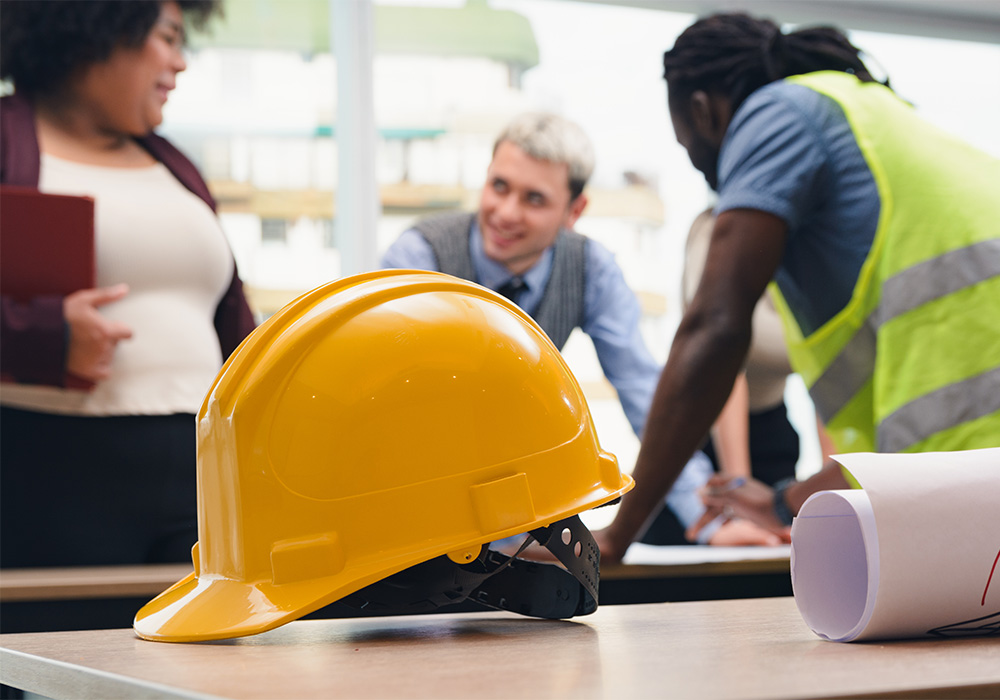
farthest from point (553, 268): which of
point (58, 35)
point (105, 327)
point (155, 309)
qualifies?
point (58, 35)

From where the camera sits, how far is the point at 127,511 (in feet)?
7.29

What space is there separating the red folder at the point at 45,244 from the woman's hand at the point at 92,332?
0.03 m

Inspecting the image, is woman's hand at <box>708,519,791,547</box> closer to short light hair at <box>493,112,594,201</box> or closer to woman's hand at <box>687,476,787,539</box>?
woman's hand at <box>687,476,787,539</box>

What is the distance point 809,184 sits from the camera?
5.01ft

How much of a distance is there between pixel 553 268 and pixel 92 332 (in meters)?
1.12

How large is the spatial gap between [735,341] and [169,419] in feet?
4.42

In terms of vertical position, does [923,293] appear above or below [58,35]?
below

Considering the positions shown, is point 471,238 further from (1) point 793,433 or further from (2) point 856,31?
(2) point 856,31

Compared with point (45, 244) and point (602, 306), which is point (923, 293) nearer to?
point (602, 306)

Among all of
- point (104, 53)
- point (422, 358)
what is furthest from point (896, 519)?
point (104, 53)

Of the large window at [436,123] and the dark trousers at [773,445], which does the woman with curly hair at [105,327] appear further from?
the dark trousers at [773,445]

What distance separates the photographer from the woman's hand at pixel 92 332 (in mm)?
2285

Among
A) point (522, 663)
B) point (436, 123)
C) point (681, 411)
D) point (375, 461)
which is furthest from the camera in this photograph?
point (436, 123)

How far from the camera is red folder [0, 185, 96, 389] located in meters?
2.24
